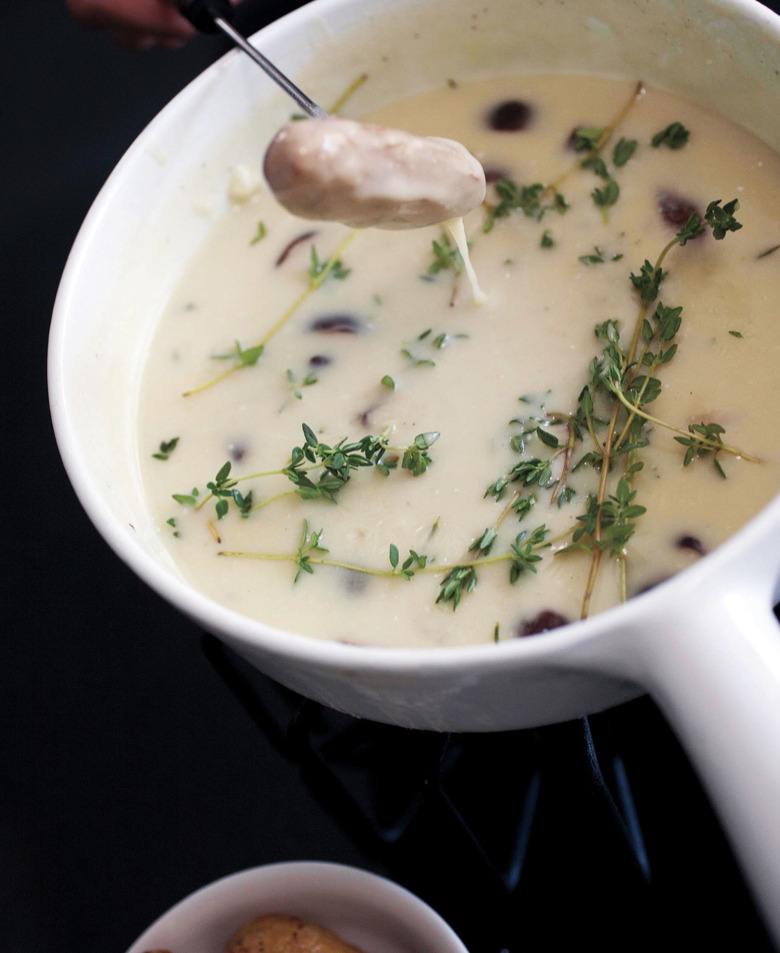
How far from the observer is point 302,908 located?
2.81 feet

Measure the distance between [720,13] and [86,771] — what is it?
926 mm

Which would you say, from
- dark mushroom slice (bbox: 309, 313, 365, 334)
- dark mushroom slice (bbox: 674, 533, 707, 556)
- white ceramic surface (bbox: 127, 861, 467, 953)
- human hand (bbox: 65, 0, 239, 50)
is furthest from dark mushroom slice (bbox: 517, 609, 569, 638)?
human hand (bbox: 65, 0, 239, 50)

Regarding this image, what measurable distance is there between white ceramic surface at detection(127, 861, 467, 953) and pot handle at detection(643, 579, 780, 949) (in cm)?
34

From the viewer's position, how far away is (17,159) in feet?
4.47

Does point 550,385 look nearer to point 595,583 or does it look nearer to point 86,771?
point 595,583

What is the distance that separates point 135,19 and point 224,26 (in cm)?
19

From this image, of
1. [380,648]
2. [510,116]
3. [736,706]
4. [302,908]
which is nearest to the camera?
[736,706]

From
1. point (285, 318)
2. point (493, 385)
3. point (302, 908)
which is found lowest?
point (302, 908)

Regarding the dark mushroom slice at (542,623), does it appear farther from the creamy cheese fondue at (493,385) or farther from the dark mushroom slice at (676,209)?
the dark mushroom slice at (676,209)

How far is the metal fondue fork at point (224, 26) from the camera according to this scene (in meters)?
0.99

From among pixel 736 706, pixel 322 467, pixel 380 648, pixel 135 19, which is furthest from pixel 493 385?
pixel 135 19

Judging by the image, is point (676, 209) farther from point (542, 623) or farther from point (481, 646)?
point (481, 646)

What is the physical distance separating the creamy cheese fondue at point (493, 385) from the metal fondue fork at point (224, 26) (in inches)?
5.9

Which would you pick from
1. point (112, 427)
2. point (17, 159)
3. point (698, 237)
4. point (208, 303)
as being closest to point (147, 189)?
point (208, 303)
